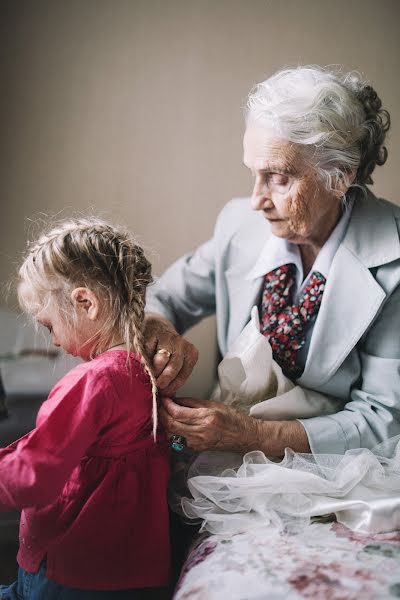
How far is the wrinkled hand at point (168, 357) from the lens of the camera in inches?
53.2

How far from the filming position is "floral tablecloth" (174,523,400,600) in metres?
1.10

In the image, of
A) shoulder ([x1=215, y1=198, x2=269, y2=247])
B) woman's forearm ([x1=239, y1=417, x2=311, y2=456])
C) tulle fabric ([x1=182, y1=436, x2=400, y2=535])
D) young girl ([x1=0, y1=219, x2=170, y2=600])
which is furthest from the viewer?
shoulder ([x1=215, y1=198, x2=269, y2=247])

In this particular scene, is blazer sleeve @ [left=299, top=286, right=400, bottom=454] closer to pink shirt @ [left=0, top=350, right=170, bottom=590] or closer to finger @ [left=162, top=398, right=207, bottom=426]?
finger @ [left=162, top=398, right=207, bottom=426]

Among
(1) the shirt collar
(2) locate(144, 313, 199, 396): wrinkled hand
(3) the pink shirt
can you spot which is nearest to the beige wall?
(1) the shirt collar

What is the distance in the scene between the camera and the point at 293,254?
5.72 feet

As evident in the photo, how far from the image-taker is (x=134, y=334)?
51.5 inches

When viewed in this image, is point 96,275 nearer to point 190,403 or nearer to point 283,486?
point 190,403

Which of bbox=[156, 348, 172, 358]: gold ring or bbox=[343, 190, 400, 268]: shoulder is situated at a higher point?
bbox=[343, 190, 400, 268]: shoulder

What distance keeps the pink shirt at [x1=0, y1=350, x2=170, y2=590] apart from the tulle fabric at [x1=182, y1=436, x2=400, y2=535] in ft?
0.40

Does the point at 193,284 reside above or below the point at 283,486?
above

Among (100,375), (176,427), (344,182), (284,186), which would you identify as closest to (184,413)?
(176,427)

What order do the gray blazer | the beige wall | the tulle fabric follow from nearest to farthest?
the tulle fabric → the gray blazer → the beige wall

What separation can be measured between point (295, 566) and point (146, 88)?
1728 mm

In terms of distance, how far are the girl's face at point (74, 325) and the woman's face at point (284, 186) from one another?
0.55 meters
